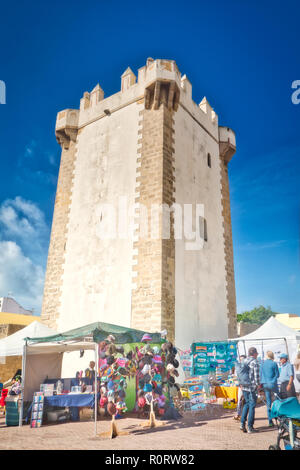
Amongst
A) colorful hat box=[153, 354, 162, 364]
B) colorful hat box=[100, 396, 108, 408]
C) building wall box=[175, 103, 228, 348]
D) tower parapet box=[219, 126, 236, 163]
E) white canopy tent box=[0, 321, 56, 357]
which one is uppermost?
tower parapet box=[219, 126, 236, 163]

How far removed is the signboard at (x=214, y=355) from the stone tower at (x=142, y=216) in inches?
21.2

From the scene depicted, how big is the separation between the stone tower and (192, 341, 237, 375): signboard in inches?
21.2

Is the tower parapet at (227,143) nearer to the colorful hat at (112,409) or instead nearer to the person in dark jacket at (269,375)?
the person in dark jacket at (269,375)

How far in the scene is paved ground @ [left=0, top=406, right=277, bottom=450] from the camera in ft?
21.2

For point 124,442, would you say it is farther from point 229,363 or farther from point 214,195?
point 214,195

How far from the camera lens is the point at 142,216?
13.9 metres

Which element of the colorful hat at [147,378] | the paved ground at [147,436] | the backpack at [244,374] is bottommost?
the paved ground at [147,436]

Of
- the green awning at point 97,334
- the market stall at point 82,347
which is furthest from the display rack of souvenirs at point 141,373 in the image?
the green awning at point 97,334

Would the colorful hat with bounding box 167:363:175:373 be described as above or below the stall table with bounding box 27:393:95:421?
above

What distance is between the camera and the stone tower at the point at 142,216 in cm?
1320

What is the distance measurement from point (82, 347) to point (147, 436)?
14.2 feet

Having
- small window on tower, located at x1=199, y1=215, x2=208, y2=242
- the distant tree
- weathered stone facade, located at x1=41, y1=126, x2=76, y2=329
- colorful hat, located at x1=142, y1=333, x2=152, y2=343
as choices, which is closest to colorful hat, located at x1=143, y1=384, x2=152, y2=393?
colorful hat, located at x1=142, y1=333, x2=152, y2=343

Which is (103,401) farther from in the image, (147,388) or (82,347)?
(147,388)

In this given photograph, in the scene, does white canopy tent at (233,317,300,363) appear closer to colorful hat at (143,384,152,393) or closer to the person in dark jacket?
the person in dark jacket
